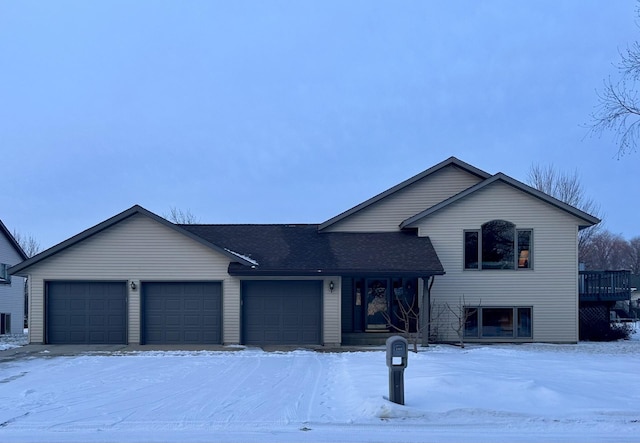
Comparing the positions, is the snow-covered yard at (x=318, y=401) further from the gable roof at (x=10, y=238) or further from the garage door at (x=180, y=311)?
the gable roof at (x=10, y=238)

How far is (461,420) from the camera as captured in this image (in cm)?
874

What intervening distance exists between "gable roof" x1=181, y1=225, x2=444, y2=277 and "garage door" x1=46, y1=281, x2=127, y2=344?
3766 millimetres

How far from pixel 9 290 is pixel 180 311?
1671cm

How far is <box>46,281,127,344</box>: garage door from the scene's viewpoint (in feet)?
62.1

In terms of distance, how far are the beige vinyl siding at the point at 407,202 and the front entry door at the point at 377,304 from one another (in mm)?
2267

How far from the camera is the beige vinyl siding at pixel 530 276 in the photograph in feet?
65.1

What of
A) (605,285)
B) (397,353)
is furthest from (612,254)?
(397,353)

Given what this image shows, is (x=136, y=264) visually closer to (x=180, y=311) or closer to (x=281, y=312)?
(x=180, y=311)

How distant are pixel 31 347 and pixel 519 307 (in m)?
16.2

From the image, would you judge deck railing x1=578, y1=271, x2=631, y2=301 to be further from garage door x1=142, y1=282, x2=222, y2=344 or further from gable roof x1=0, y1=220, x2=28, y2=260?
gable roof x1=0, y1=220, x2=28, y2=260

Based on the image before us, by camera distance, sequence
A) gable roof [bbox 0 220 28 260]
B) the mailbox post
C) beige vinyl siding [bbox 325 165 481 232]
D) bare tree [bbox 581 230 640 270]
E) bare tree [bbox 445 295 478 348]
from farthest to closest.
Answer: bare tree [bbox 581 230 640 270]
gable roof [bbox 0 220 28 260]
beige vinyl siding [bbox 325 165 481 232]
bare tree [bbox 445 295 478 348]
the mailbox post

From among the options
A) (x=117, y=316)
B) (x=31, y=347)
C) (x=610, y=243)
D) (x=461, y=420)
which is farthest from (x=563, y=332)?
(x=610, y=243)

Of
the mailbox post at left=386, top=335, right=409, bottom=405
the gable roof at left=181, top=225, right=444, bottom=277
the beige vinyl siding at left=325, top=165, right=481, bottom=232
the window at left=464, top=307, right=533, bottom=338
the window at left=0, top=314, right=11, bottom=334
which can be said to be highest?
the beige vinyl siding at left=325, top=165, right=481, bottom=232

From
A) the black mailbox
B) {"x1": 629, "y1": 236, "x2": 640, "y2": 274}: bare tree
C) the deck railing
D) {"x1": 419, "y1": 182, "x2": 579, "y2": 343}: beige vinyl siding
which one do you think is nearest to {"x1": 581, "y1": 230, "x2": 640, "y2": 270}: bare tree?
{"x1": 629, "y1": 236, "x2": 640, "y2": 274}: bare tree
